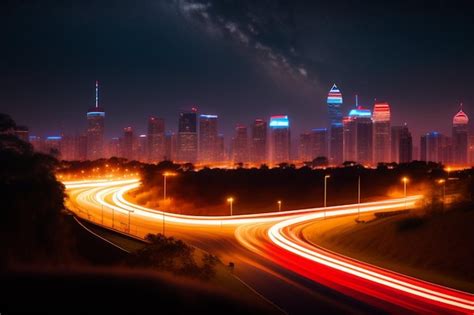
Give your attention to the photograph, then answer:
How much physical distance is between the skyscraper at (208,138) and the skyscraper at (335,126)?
35.4 m

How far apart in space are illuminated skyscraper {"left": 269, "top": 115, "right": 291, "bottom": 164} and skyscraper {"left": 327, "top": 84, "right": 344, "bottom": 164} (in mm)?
13415

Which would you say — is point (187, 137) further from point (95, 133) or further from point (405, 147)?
point (405, 147)

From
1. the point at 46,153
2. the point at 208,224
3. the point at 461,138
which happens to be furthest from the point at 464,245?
the point at 461,138

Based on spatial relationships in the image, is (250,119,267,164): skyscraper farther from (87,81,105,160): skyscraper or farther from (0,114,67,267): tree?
(0,114,67,267): tree

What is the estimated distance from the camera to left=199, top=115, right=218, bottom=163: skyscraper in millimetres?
123500

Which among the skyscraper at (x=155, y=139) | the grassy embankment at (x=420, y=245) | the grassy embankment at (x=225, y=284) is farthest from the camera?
the skyscraper at (x=155, y=139)

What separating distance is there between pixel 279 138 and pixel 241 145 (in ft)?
40.1

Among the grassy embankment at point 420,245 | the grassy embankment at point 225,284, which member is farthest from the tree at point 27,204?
the grassy embankment at point 420,245

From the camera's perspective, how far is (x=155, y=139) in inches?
4882

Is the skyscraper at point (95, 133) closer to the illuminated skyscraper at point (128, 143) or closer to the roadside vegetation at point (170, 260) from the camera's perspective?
the illuminated skyscraper at point (128, 143)

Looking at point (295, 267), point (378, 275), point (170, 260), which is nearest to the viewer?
point (170, 260)

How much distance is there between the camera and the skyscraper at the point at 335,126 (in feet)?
392

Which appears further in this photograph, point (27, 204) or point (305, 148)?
point (305, 148)

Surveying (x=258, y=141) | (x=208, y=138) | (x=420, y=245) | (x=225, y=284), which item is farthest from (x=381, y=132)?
(x=225, y=284)
